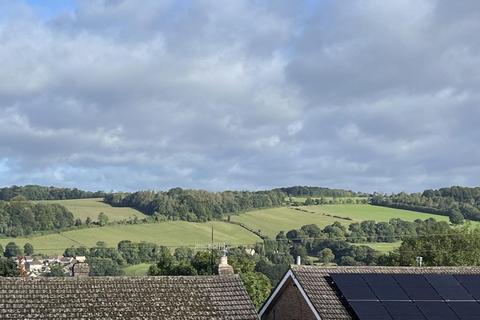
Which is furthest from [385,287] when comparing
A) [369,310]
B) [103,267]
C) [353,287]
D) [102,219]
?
[102,219]

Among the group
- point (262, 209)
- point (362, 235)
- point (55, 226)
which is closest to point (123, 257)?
point (55, 226)

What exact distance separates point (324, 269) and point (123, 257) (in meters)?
71.5

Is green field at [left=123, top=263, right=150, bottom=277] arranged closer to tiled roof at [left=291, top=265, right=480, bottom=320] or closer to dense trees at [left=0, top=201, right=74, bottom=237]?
dense trees at [left=0, top=201, right=74, bottom=237]

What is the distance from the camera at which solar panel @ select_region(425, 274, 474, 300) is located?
123ft

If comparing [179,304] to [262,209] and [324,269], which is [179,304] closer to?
[324,269]

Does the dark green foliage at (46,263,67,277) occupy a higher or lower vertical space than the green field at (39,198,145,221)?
lower

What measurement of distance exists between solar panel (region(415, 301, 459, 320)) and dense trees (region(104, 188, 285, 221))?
101 meters

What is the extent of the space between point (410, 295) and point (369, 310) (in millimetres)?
2968

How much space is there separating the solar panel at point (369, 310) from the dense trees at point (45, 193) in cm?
13207

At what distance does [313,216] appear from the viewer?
140 metres

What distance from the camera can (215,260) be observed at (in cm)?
7150

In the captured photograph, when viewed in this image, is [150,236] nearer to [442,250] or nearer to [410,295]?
[442,250]

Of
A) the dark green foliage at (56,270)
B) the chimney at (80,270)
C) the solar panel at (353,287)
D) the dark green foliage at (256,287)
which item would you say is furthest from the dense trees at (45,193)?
the solar panel at (353,287)

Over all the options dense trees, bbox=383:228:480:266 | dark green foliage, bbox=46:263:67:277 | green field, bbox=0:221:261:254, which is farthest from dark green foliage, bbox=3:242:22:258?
dense trees, bbox=383:228:480:266
